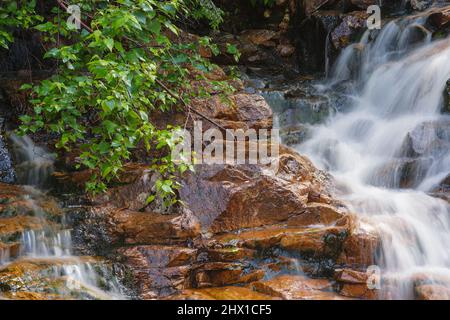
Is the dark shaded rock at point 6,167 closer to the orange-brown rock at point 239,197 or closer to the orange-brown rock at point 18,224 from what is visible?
the orange-brown rock at point 18,224

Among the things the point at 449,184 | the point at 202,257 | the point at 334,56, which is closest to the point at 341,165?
the point at 449,184

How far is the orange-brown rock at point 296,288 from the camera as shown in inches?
149

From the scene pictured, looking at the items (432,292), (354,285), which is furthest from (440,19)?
(354,285)

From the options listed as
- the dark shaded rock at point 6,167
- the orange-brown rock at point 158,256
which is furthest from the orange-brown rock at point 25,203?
the orange-brown rock at point 158,256

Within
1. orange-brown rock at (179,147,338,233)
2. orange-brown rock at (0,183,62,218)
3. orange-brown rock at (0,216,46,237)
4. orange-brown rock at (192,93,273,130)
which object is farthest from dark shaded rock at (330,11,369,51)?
orange-brown rock at (0,216,46,237)

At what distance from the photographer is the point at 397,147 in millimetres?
6586

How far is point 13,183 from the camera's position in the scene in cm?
535

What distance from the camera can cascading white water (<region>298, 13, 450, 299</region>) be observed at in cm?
446

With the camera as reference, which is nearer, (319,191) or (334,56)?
(319,191)

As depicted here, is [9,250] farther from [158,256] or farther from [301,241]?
[301,241]

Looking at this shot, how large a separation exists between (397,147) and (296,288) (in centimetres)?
358

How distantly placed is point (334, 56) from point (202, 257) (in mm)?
7023

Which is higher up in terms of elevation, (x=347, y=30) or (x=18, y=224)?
(x=347, y=30)
